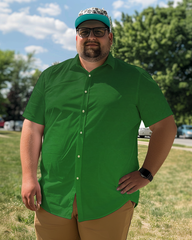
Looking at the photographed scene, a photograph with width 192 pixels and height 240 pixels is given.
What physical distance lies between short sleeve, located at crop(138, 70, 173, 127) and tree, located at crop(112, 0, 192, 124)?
18.0 m

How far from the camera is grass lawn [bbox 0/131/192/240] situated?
3.91m

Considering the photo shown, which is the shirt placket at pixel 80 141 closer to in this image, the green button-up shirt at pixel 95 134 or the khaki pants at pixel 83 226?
the green button-up shirt at pixel 95 134

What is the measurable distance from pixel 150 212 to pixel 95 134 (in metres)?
3.36

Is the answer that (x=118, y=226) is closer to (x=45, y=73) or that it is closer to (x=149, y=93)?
(x=149, y=93)

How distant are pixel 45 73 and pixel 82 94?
363 millimetres

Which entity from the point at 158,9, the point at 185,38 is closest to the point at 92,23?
the point at 185,38

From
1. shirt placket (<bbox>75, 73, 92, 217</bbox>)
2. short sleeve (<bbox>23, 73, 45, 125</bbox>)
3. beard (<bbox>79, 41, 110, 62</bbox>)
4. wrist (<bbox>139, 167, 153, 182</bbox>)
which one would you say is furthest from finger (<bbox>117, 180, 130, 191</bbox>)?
beard (<bbox>79, 41, 110, 62</bbox>)

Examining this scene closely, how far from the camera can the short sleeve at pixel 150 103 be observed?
70.6 inches

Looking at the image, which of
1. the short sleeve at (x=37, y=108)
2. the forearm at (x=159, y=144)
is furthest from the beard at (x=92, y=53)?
the forearm at (x=159, y=144)

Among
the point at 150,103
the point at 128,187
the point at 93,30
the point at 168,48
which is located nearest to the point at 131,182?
the point at 128,187

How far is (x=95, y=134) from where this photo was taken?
1.79 m

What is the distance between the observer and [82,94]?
182cm

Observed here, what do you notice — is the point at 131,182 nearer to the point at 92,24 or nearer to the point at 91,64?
the point at 91,64

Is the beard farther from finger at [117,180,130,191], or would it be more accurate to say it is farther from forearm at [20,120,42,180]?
finger at [117,180,130,191]
